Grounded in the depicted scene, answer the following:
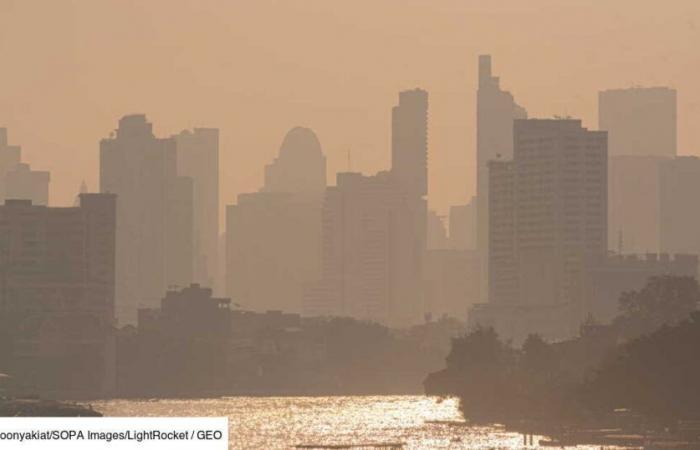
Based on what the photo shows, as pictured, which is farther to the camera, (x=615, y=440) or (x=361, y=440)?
(x=361, y=440)

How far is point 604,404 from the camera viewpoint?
6565 inches

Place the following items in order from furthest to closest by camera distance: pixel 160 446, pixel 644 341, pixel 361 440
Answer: pixel 361 440, pixel 644 341, pixel 160 446

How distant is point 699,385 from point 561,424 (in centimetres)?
3515

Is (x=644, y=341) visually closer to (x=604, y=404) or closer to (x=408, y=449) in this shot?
(x=604, y=404)

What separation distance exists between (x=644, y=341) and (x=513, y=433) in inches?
1246

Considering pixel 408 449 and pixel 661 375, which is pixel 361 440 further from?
pixel 661 375

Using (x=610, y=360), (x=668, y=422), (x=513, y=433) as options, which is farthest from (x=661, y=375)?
(x=513, y=433)

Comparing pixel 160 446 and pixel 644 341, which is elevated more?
pixel 644 341

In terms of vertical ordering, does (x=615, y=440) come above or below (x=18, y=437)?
above

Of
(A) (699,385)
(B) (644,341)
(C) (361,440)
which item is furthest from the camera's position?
(C) (361,440)

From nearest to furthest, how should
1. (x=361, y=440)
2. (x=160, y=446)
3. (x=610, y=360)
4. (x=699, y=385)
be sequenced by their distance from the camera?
1. (x=160, y=446)
2. (x=699, y=385)
3. (x=610, y=360)
4. (x=361, y=440)

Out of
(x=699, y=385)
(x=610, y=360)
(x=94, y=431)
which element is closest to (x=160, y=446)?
(x=94, y=431)

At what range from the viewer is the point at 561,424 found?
18525 centimetres

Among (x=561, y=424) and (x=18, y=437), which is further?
(x=561, y=424)
